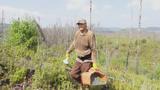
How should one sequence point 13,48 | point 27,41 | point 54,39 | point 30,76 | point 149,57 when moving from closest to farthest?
point 30,76 < point 13,48 < point 27,41 < point 54,39 < point 149,57

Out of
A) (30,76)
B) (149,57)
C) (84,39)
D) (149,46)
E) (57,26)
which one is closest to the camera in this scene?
(84,39)

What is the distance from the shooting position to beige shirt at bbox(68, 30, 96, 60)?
6996 mm

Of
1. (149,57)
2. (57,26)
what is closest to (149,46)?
(149,57)

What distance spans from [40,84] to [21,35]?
9.64 ft

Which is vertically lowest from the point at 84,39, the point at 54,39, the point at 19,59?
the point at 54,39

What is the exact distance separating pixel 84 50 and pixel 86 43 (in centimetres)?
16

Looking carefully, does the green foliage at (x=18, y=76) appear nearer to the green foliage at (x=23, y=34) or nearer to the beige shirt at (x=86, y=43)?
the beige shirt at (x=86, y=43)

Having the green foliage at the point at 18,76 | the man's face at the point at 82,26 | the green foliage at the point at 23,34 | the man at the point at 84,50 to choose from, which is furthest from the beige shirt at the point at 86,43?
the green foliage at the point at 23,34

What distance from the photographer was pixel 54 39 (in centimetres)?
2050

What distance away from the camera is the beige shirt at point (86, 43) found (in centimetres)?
700

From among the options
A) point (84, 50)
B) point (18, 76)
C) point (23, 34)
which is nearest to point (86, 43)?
point (84, 50)

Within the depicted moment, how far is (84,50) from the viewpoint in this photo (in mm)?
7152

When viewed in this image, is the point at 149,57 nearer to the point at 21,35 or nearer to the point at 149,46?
the point at 149,46

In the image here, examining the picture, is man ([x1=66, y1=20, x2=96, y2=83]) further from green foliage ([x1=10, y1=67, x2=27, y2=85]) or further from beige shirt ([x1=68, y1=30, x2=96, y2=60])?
green foliage ([x1=10, y1=67, x2=27, y2=85])
